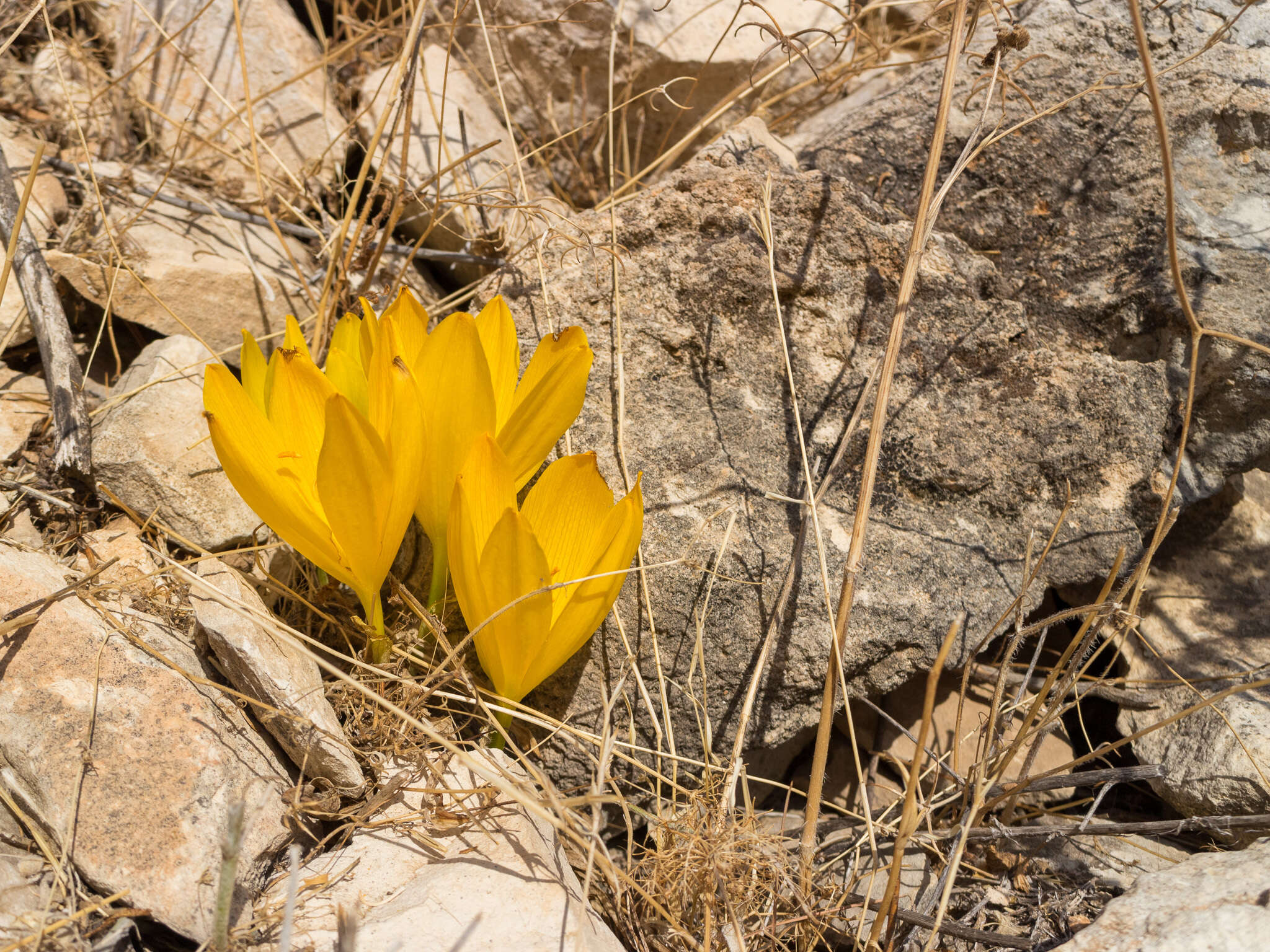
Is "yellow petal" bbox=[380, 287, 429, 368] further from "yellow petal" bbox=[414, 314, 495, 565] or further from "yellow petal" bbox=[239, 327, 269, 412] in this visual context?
"yellow petal" bbox=[239, 327, 269, 412]

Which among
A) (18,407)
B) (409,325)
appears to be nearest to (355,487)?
(409,325)

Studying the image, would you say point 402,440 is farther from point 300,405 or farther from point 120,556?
point 120,556

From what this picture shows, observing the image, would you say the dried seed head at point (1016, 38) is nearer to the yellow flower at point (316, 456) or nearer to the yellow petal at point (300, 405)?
the yellow flower at point (316, 456)

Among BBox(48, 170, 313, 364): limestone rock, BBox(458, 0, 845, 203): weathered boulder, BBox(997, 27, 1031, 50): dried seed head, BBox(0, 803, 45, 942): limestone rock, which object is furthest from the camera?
BBox(458, 0, 845, 203): weathered boulder

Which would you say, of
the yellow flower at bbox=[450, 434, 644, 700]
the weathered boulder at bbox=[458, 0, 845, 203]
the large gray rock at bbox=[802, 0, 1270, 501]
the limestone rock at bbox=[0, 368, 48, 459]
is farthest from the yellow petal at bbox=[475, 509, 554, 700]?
the weathered boulder at bbox=[458, 0, 845, 203]

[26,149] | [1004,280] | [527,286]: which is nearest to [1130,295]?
[1004,280]

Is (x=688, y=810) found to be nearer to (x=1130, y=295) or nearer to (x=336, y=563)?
(x=336, y=563)

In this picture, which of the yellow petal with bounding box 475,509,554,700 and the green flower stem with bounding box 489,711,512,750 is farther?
the green flower stem with bounding box 489,711,512,750
